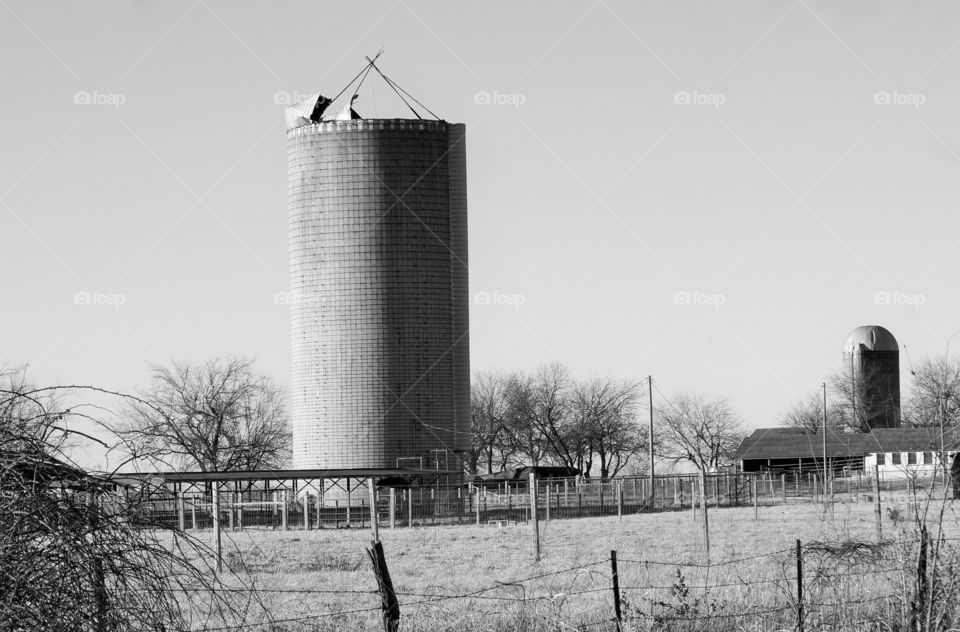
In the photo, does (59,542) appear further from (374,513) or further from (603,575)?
(374,513)

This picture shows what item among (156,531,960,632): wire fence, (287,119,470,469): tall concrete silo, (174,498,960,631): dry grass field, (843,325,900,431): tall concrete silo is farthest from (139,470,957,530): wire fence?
(843,325,900,431): tall concrete silo

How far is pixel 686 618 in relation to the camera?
11570mm

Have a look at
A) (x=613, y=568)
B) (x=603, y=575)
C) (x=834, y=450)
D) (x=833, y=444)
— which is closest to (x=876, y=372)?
(x=833, y=444)

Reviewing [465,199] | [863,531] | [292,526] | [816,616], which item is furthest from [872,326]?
[816,616]

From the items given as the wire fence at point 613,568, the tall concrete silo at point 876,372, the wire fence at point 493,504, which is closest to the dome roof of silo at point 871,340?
the tall concrete silo at point 876,372

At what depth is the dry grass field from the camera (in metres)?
11.7

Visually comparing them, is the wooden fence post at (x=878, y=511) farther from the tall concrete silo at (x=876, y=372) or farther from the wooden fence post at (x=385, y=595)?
the tall concrete silo at (x=876, y=372)

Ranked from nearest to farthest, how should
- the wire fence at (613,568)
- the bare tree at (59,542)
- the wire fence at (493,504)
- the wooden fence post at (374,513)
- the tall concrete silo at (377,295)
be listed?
the bare tree at (59,542), the wire fence at (613,568), the wooden fence post at (374,513), the wire fence at (493,504), the tall concrete silo at (377,295)

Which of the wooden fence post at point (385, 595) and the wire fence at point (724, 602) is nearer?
the wire fence at point (724, 602)

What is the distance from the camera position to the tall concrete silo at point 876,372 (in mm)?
105250

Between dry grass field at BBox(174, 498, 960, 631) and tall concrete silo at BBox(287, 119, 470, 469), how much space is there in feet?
96.7

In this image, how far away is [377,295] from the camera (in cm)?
6906

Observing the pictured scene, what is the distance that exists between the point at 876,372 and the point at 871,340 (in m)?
2.69

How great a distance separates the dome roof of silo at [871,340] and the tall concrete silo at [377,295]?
4664 centimetres
